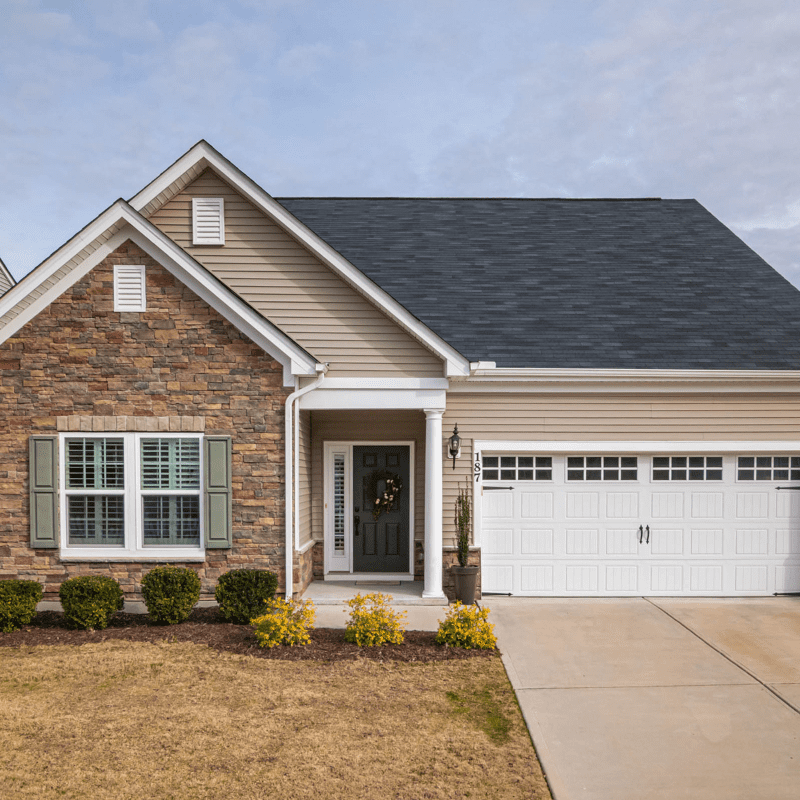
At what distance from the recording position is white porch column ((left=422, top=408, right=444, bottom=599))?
1006 cm

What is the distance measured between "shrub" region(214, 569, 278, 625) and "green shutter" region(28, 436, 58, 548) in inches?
100

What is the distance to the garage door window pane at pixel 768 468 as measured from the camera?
11008 mm

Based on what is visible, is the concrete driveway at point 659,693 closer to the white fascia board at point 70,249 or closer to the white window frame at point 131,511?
the white window frame at point 131,511

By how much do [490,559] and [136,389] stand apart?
5843 mm

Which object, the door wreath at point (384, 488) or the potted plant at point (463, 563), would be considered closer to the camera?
the potted plant at point (463, 563)

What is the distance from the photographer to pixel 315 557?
11.4 meters

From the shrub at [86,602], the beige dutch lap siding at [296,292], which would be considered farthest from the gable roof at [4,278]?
the shrub at [86,602]

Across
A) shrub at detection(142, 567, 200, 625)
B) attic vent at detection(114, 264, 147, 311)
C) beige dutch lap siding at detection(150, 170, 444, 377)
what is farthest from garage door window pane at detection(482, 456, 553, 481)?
attic vent at detection(114, 264, 147, 311)

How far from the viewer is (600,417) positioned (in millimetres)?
10781

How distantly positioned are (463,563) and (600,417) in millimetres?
3109

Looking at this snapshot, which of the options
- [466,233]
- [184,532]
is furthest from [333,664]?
[466,233]

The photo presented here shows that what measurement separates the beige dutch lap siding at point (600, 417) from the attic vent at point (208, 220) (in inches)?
173

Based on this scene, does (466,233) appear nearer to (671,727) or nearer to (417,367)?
(417,367)

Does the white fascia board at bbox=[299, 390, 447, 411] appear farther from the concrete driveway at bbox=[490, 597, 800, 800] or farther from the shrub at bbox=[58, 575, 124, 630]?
the shrub at bbox=[58, 575, 124, 630]
